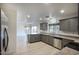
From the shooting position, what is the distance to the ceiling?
2248mm

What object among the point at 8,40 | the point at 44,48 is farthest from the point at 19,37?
the point at 44,48

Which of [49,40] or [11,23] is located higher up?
[11,23]

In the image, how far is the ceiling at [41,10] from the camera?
2.25m

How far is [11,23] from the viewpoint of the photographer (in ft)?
7.36

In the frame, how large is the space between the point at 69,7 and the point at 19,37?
114 centimetres

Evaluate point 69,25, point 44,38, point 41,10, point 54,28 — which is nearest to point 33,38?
point 44,38

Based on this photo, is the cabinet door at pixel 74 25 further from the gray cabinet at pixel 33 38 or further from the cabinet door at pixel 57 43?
the gray cabinet at pixel 33 38

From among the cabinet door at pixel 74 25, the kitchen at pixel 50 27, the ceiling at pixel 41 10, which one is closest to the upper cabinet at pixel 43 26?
the kitchen at pixel 50 27

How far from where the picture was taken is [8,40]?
2242 millimetres

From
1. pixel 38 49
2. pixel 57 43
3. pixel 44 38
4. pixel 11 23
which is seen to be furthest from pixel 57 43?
pixel 11 23

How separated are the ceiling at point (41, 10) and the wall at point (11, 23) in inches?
4.3

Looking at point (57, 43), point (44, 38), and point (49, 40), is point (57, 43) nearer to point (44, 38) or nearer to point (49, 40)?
point (49, 40)

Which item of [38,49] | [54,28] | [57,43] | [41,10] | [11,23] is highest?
[41,10]

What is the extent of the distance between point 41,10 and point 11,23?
636 mm
